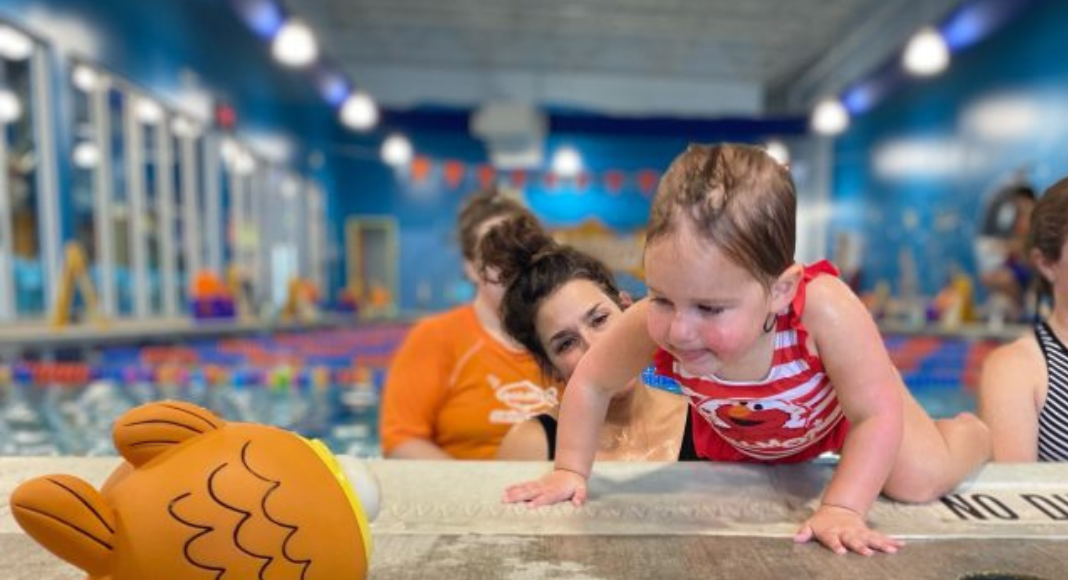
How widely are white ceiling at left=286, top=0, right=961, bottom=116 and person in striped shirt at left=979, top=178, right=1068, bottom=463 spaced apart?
11.2m

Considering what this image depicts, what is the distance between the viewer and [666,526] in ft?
4.30

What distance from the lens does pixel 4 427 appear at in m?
4.42

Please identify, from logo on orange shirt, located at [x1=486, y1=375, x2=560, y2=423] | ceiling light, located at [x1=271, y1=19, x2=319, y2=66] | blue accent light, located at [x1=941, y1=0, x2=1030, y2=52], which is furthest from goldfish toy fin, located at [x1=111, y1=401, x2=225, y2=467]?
blue accent light, located at [x1=941, y1=0, x2=1030, y2=52]

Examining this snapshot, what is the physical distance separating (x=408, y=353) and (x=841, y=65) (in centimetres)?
1687

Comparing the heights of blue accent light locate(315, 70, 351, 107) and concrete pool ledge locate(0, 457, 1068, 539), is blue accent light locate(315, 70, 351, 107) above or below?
above

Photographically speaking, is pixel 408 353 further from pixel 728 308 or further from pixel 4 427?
pixel 4 427

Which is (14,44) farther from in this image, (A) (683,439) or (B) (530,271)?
(A) (683,439)

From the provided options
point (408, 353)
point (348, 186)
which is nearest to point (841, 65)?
point (348, 186)

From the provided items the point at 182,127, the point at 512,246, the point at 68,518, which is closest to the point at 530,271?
the point at 512,246

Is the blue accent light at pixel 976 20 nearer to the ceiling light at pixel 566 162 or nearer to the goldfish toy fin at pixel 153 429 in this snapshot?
the ceiling light at pixel 566 162

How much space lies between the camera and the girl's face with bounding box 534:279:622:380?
180 centimetres

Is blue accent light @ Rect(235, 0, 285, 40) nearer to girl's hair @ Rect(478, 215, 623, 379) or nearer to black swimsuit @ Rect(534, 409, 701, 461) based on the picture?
girl's hair @ Rect(478, 215, 623, 379)

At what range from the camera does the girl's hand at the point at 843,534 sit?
1.19 meters

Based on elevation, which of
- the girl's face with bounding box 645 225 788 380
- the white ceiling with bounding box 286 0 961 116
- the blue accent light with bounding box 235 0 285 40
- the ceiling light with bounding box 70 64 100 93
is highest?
the white ceiling with bounding box 286 0 961 116
